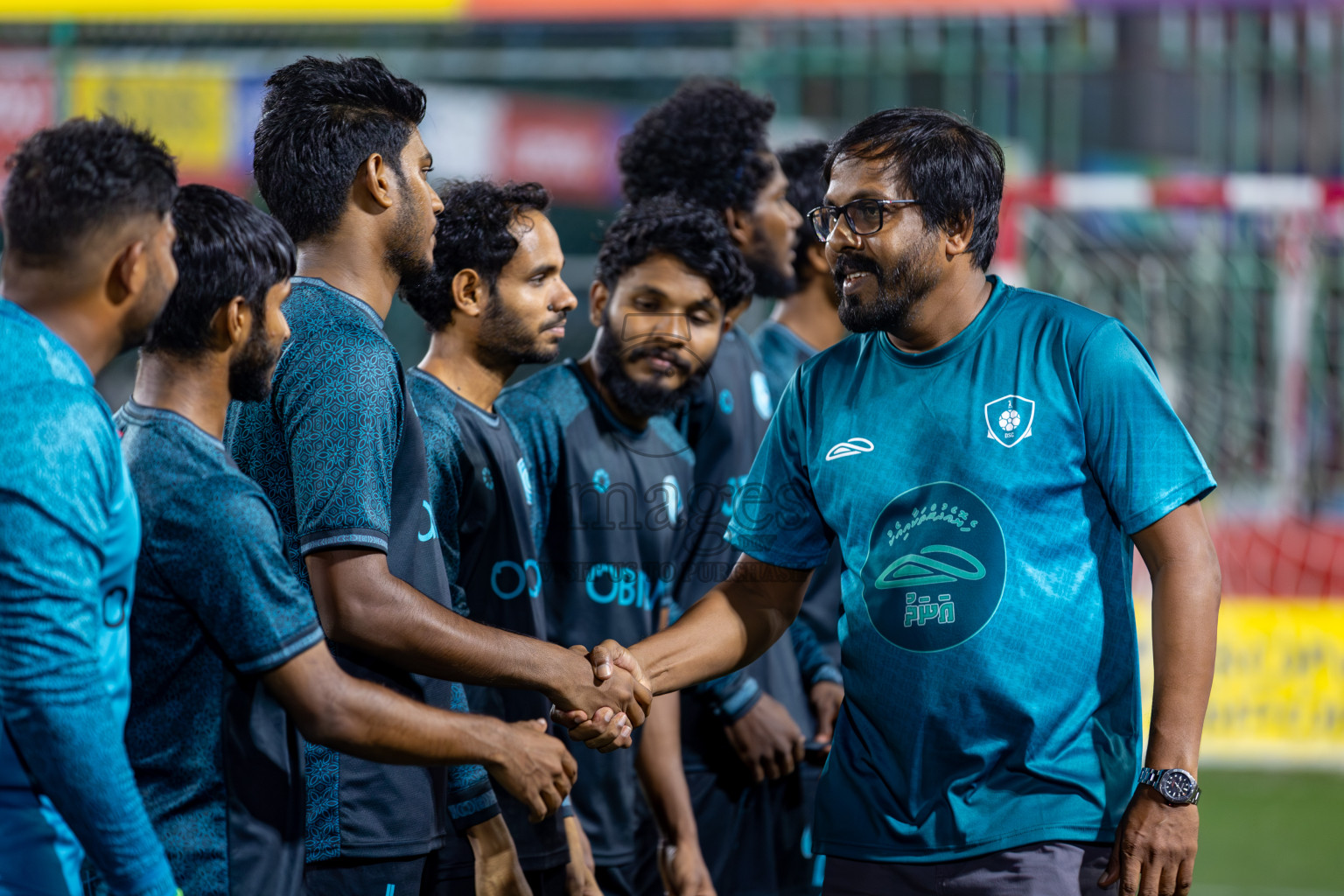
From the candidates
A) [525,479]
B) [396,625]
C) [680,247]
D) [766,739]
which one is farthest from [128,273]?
[766,739]

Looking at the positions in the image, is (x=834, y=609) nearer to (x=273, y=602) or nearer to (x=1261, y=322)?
(x=273, y=602)

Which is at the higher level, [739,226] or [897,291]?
[739,226]

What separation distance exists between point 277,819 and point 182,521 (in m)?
0.46

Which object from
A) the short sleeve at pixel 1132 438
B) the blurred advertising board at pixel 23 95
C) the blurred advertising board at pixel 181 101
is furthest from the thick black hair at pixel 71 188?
the blurred advertising board at pixel 23 95

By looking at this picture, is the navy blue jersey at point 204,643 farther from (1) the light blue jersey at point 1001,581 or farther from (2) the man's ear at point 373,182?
(1) the light blue jersey at point 1001,581

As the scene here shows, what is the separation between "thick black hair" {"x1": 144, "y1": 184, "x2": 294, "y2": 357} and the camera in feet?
6.52

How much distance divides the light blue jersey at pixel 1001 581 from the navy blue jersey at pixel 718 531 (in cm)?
101

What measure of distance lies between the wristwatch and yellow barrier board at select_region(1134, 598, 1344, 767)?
5983 mm

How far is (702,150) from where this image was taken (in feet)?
13.7

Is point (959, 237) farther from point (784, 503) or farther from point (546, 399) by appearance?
point (546, 399)

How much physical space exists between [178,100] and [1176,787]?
36.9 ft

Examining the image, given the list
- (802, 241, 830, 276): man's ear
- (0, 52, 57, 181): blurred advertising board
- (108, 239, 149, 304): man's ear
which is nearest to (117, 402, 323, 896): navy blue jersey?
(108, 239, 149, 304): man's ear

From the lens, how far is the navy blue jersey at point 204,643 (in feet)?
6.17

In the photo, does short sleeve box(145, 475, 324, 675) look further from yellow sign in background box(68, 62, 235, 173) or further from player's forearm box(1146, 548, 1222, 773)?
yellow sign in background box(68, 62, 235, 173)
